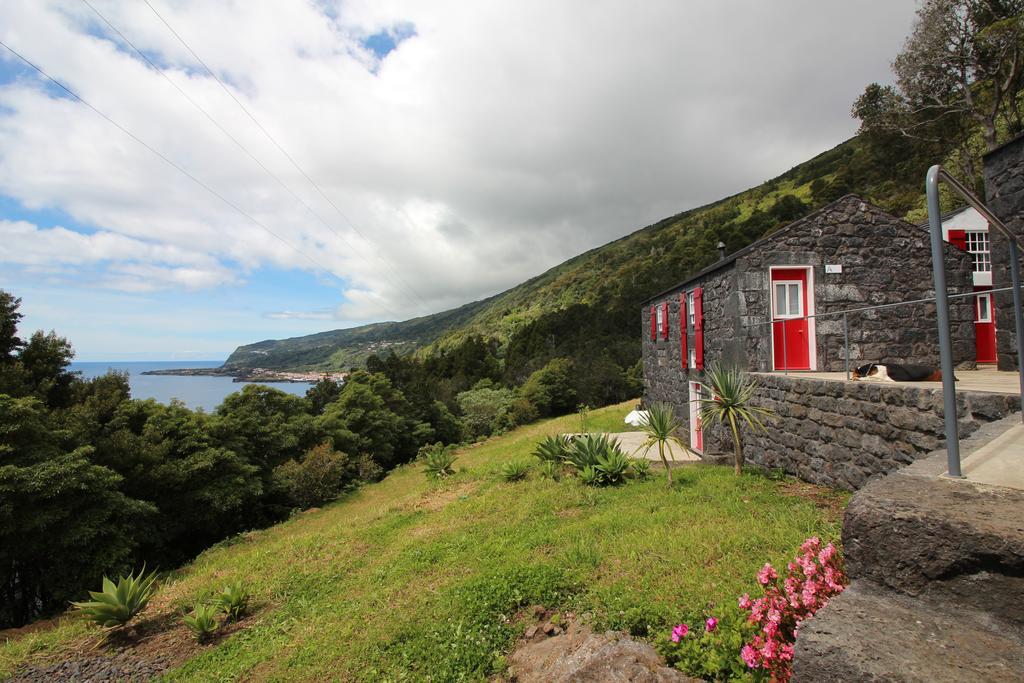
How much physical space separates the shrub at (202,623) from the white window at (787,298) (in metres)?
10.8

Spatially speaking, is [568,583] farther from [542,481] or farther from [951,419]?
[542,481]

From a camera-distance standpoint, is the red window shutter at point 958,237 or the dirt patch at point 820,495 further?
the red window shutter at point 958,237

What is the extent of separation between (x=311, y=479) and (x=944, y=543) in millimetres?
20470

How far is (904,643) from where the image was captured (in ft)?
4.97

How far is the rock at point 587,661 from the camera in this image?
3033mm

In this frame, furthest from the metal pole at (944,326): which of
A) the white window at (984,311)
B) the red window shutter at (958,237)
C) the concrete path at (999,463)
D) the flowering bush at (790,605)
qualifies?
the red window shutter at (958,237)

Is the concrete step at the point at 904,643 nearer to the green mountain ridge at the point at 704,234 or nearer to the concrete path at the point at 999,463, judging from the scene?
the concrete path at the point at 999,463

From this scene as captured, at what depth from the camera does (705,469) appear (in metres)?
8.76

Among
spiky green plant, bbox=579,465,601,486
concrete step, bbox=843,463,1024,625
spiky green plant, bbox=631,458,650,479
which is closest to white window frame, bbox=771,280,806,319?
spiky green plant, bbox=631,458,650,479

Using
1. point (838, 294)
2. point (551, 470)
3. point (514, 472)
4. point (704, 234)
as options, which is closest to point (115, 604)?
point (514, 472)

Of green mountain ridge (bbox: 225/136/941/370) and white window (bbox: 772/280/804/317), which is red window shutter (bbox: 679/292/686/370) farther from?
green mountain ridge (bbox: 225/136/941/370)

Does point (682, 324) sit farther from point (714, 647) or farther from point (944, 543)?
point (944, 543)

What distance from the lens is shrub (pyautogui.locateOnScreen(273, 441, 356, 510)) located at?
61.7 ft

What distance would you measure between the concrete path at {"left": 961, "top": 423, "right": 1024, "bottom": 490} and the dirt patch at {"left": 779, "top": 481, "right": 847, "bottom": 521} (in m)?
2.64
